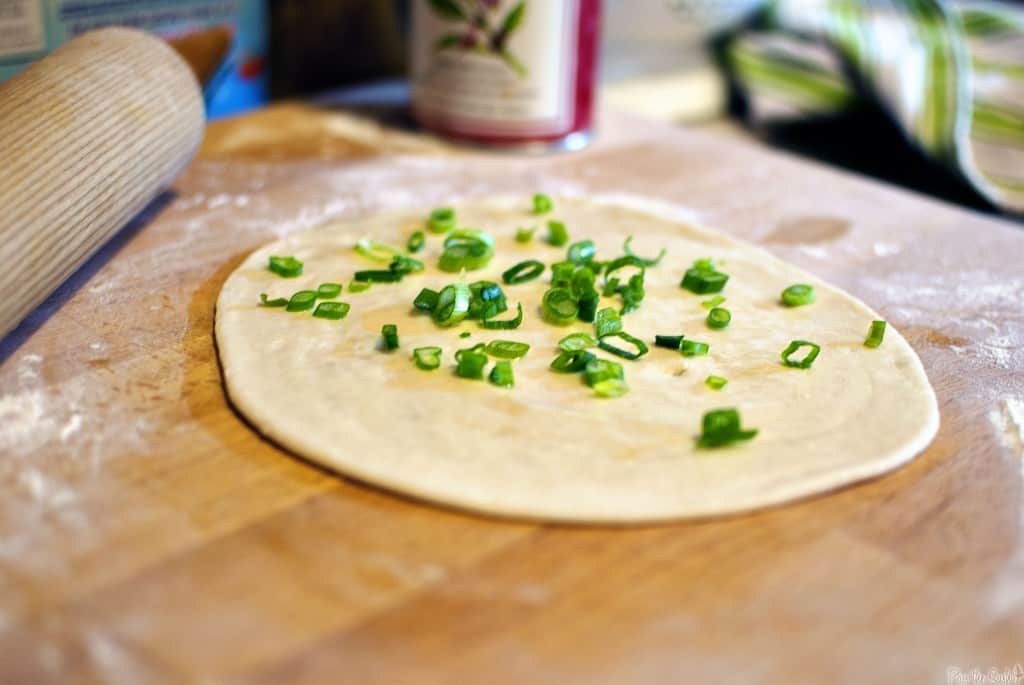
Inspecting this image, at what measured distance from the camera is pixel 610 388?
1.24 m

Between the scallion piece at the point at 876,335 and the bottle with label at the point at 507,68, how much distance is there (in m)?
0.91

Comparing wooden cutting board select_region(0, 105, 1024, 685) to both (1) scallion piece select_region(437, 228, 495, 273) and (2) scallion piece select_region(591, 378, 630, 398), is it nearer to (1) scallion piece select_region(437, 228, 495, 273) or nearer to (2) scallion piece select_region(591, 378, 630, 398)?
(2) scallion piece select_region(591, 378, 630, 398)

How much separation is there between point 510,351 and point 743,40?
1.74 metres

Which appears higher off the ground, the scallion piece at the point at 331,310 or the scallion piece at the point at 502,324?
the scallion piece at the point at 331,310

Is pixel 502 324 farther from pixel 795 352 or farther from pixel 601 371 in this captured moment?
pixel 795 352

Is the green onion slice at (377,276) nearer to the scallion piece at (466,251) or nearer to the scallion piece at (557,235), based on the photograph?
the scallion piece at (466,251)

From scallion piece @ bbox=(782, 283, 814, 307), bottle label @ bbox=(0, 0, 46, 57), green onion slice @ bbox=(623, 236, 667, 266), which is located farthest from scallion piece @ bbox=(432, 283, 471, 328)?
bottle label @ bbox=(0, 0, 46, 57)

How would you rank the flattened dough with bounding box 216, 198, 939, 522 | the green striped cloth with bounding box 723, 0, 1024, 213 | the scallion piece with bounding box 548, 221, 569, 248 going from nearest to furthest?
the flattened dough with bounding box 216, 198, 939, 522 < the scallion piece with bounding box 548, 221, 569, 248 < the green striped cloth with bounding box 723, 0, 1024, 213

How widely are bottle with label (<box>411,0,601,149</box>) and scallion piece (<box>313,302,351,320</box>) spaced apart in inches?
31.5

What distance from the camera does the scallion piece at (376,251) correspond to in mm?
1591

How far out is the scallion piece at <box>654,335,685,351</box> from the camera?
1355mm

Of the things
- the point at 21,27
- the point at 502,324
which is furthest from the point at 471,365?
the point at 21,27

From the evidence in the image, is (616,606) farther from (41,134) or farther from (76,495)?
(41,134)

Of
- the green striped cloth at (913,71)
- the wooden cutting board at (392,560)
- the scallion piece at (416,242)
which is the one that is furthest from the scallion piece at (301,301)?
the green striped cloth at (913,71)
